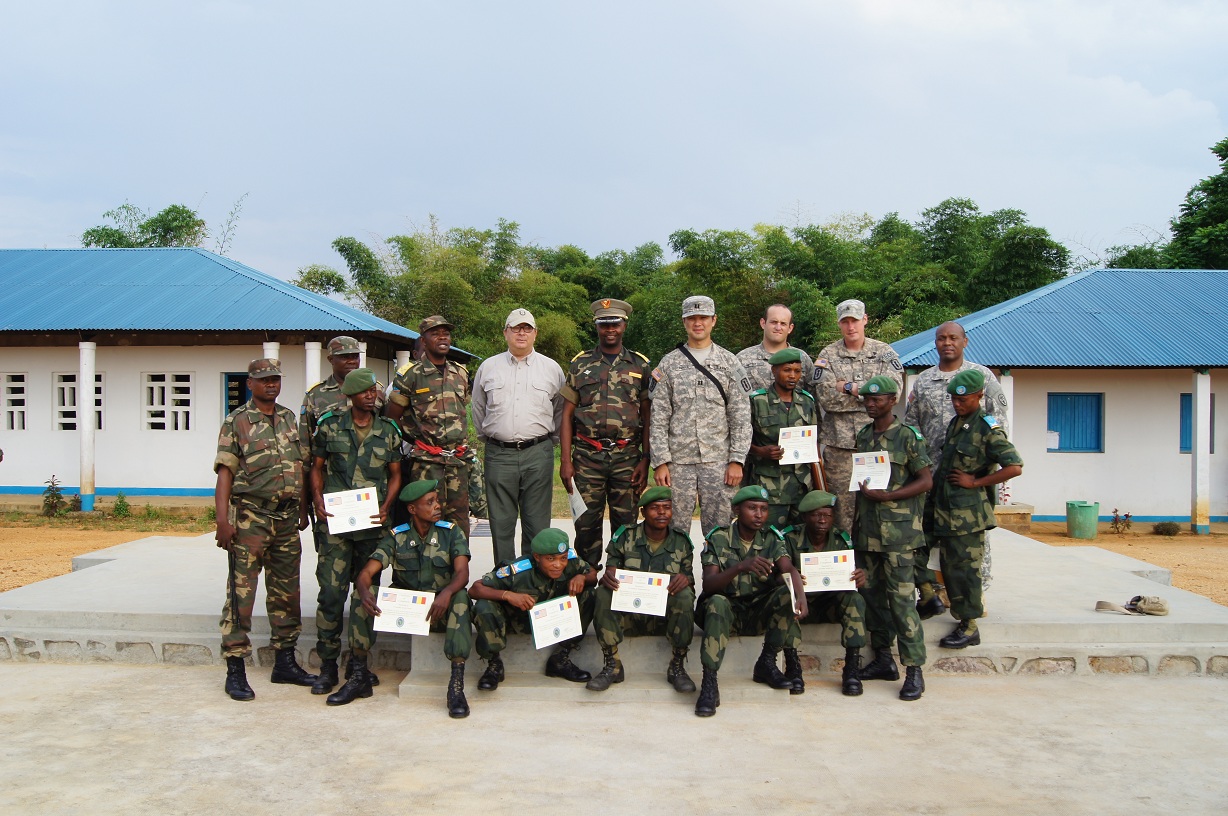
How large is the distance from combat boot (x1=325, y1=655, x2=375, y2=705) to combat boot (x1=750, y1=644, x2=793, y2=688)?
2.26 meters

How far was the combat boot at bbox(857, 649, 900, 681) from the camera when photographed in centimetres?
525

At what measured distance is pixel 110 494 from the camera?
15352 millimetres

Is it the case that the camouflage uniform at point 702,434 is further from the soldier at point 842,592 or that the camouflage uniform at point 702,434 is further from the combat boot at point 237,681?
the combat boot at point 237,681

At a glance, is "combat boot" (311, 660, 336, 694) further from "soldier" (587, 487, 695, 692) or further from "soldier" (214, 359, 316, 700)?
"soldier" (587, 487, 695, 692)

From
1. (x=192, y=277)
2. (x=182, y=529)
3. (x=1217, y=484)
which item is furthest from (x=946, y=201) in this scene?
(x=182, y=529)

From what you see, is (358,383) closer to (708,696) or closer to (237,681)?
(237,681)

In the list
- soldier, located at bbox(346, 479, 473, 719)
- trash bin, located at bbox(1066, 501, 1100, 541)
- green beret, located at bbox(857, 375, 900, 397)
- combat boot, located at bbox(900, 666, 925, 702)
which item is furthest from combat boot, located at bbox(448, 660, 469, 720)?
trash bin, located at bbox(1066, 501, 1100, 541)

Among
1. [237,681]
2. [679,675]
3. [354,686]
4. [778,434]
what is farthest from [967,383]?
[237,681]

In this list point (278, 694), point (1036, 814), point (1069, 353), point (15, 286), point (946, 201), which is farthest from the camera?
point (946, 201)

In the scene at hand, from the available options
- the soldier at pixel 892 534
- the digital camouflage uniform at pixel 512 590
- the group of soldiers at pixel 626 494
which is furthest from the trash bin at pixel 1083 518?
the digital camouflage uniform at pixel 512 590

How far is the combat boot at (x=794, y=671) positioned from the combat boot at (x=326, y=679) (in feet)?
8.75

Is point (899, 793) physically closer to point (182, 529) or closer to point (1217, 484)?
point (182, 529)

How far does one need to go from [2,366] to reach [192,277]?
354 centimetres

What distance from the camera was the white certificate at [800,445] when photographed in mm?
5270
